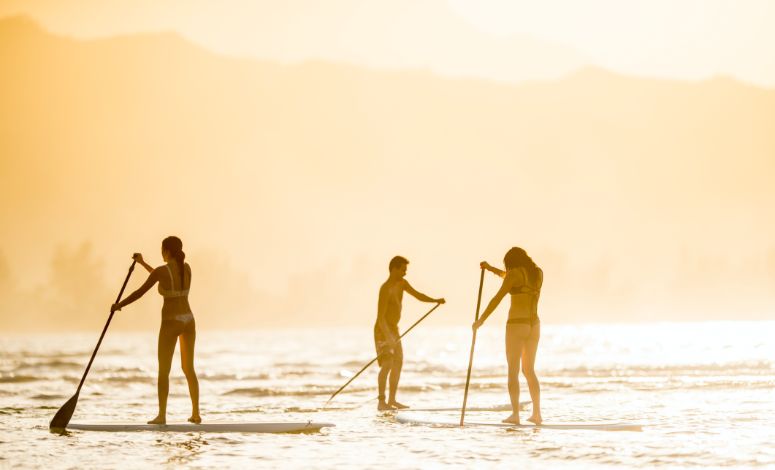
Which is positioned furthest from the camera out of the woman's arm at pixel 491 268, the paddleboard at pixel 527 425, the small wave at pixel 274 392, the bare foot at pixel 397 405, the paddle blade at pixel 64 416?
the small wave at pixel 274 392

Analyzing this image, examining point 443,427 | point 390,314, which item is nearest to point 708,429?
point 443,427

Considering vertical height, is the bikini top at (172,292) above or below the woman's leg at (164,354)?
above

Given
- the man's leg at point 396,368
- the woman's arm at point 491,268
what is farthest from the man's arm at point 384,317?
the woman's arm at point 491,268

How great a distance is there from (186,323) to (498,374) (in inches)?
873

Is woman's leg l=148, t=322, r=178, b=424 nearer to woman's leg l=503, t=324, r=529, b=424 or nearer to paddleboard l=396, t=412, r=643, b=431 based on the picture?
paddleboard l=396, t=412, r=643, b=431

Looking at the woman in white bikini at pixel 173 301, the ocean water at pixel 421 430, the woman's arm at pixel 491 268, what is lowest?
the ocean water at pixel 421 430

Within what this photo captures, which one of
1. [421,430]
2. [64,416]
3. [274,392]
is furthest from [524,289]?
[274,392]

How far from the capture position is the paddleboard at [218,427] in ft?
49.8

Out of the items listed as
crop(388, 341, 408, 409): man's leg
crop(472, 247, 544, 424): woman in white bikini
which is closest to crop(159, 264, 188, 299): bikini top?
crop(472, 247, 544, 424): woman in white bikini

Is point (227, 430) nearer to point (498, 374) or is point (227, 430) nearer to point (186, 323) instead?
point (186, 323)

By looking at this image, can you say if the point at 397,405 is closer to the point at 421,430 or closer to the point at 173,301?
the point at 421,430

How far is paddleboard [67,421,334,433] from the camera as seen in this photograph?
49.8 ft

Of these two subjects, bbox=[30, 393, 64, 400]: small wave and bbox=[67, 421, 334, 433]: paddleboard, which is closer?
bbox=[67, 421, 334, 433]: paddleboard

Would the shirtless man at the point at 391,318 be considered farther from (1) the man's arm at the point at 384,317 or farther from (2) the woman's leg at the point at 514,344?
(2) the woman's leg at the point at 514,344
